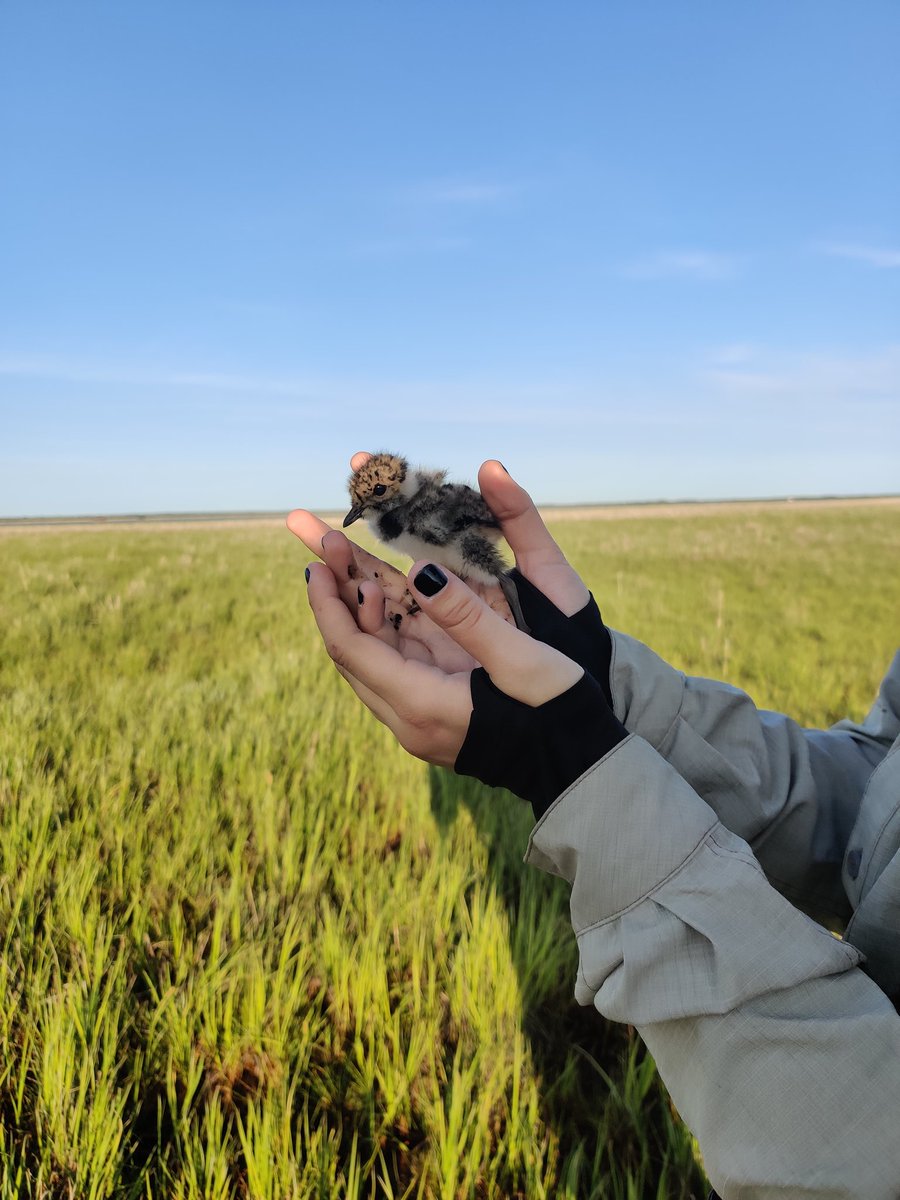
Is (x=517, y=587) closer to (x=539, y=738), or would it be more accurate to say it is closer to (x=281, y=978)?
(x=539, y=738)

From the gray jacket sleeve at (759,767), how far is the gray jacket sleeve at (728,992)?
0.67 m

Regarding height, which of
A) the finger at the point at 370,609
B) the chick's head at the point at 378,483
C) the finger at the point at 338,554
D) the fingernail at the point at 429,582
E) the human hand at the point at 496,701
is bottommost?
the human hand at the point at 496,701

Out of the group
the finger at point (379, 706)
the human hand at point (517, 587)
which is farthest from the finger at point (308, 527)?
the finger at point (379, 706)

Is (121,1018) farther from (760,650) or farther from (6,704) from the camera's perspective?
(760,650)

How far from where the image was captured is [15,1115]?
6.29 ft

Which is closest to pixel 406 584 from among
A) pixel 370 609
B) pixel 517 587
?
pixel 370 609

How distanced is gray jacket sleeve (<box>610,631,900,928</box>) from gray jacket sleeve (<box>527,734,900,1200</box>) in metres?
0.67

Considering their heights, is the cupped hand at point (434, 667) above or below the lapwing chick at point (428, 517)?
below

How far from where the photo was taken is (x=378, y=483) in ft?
9.88

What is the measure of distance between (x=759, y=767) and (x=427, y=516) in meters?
1.50

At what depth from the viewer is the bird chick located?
2717 mm

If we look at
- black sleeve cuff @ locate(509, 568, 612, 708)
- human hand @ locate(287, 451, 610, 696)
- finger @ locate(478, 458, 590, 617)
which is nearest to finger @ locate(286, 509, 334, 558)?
human hand @ locate(287, 451, 610, 696)

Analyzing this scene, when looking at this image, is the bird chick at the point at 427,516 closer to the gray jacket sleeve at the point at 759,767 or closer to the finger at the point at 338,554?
the finger at the point at 338,554

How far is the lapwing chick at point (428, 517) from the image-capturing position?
270 cm
